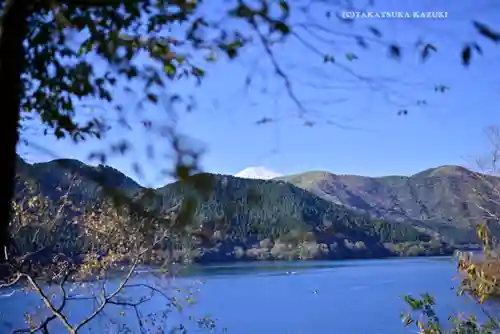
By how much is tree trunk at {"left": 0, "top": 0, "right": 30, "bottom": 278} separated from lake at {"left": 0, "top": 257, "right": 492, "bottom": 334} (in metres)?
4.38

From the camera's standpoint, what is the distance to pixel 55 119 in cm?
187

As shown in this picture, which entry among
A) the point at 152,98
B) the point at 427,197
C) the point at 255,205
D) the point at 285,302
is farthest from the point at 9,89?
the point at 427,197

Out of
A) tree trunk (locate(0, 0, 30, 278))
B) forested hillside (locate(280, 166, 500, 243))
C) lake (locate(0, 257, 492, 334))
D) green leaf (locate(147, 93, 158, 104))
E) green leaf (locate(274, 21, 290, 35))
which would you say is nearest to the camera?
tree trunk (locate(0, 0, 30, 278))

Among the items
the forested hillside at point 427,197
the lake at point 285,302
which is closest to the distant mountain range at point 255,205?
the forested hillside at point 427,197

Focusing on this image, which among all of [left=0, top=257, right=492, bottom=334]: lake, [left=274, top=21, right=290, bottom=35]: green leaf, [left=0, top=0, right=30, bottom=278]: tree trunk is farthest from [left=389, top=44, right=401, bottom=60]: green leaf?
[left=0, top=257, right=492, bottom=334]: lake

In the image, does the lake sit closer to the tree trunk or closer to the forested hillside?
the forested hillside

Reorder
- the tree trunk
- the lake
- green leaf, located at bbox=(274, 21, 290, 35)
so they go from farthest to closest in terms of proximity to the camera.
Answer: the lake < green leaf, located at bbox=(274, 21, 290, 35) < the tree trunk

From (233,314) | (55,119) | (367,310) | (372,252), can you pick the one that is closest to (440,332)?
(55,119)

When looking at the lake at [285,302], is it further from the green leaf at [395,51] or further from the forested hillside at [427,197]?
the green leaf at [395,51]

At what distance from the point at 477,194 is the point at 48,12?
4410 mm

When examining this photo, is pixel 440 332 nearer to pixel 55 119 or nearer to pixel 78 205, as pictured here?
pixel 78 205

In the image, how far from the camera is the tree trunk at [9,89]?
92cm

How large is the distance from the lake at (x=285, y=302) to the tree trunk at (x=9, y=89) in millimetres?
4380

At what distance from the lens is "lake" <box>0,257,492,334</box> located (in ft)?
21.2
